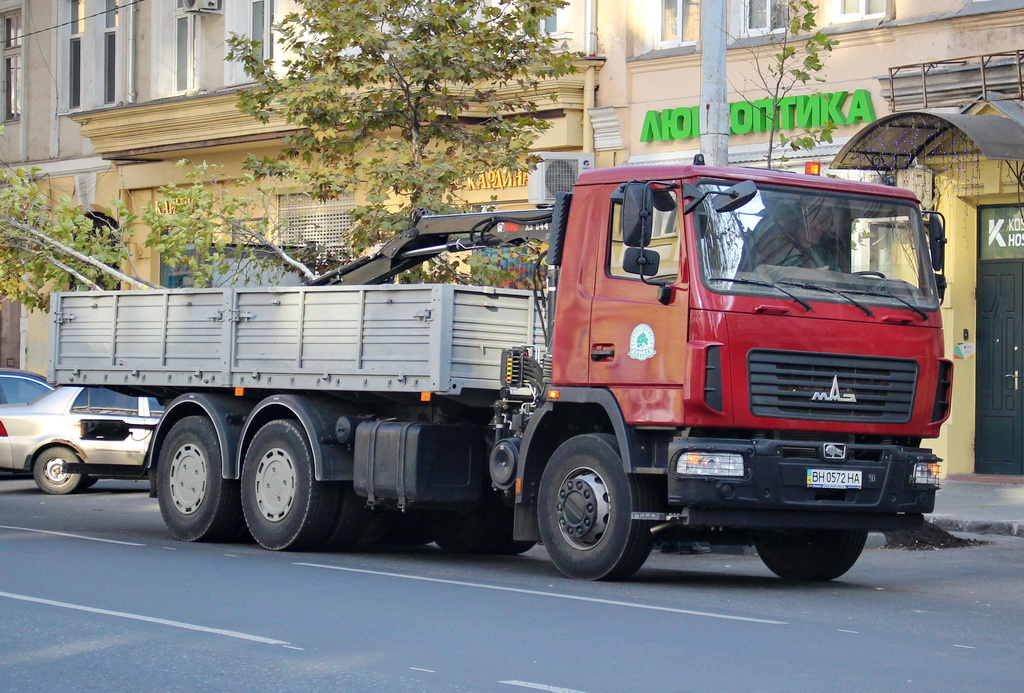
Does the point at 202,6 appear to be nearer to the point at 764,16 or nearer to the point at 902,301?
the point at 764,16

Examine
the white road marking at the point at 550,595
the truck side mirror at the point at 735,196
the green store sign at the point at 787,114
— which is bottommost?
the white road marking at the point at 550,595

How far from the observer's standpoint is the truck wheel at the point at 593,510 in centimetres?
1034

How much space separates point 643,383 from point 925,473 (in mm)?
1991

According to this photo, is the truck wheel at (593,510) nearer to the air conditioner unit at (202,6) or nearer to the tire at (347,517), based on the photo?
the tire at (347,517)

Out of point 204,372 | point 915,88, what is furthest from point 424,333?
point 915,88

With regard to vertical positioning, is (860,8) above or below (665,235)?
above

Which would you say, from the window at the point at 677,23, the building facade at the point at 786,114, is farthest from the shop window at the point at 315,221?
the window at the point at 677,23

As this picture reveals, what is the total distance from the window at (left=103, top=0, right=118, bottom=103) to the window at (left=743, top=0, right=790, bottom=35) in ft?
43.1

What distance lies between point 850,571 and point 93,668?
280 inches

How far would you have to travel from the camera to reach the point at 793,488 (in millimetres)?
10109

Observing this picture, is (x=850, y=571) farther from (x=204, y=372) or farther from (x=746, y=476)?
(x=204, y=372)

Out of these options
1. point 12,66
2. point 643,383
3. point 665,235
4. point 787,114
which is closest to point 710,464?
point 643,383

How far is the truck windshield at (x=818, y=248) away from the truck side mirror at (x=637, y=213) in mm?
340

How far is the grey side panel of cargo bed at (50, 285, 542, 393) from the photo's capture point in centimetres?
1191
